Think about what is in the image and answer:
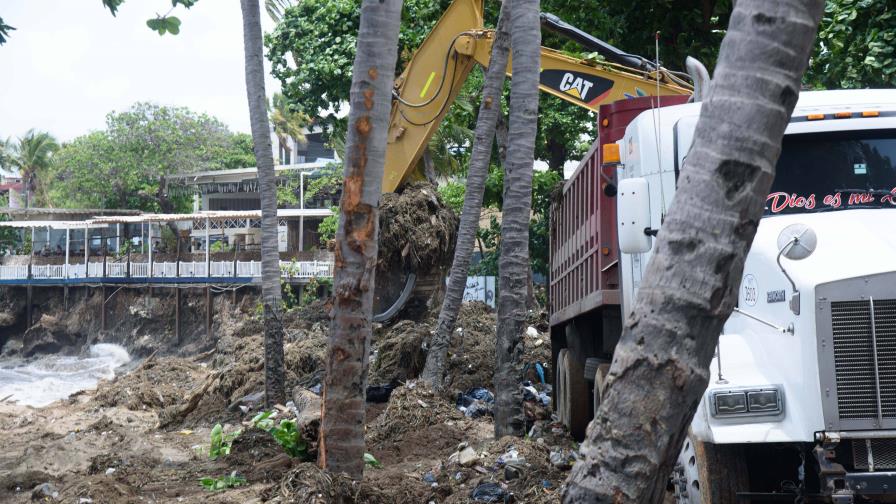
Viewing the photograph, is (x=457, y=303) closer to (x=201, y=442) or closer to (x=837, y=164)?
(x=201, y=442)

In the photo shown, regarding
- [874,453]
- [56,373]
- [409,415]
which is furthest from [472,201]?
[56,373]

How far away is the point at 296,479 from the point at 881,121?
459 centimetres

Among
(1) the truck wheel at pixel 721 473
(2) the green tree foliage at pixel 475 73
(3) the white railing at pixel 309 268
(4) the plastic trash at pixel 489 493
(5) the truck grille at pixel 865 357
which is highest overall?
(2) the green tree foliage at pixel 475 73

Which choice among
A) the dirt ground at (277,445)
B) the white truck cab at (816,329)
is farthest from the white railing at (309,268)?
the white truck cab at (816,329)

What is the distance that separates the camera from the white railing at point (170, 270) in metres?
41.2

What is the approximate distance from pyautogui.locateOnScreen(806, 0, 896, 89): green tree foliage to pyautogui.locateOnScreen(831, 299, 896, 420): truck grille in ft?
25.4

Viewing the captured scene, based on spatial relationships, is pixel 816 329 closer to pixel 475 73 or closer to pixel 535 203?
pixel 535 203

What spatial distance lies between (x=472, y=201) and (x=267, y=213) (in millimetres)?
3071

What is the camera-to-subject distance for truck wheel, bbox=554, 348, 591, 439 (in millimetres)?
11367

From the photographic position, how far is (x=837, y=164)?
6656mm

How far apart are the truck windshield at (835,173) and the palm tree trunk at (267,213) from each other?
28.8ft

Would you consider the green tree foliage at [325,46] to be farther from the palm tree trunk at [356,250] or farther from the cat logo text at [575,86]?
the palm tree trunk at [356,250]

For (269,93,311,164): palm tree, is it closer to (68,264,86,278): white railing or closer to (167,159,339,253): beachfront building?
(167,159,339,253): beachfront building

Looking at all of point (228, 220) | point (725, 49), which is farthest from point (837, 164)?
point (228, 220)
